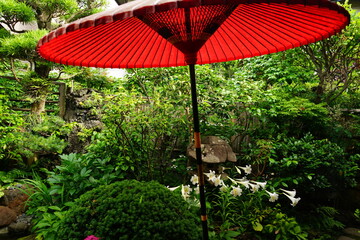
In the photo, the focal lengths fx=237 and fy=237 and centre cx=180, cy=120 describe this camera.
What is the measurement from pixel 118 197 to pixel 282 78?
223 inches

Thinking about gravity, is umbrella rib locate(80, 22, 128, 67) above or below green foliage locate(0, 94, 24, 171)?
above

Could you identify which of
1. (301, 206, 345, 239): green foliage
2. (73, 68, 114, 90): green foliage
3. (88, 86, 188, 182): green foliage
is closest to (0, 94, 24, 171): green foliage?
(88, 86, 188, 182): green foliage

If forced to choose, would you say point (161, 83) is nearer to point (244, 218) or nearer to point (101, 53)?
point (244, 218)

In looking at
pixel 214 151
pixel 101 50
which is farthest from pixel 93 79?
pixel 101 50

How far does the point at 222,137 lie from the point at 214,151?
65 centimetres

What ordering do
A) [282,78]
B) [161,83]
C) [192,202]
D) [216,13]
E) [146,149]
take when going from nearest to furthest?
[216,13], [192,202], [146,149], [161,83], [282,78]

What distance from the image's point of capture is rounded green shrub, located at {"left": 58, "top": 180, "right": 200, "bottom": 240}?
5.66 feet

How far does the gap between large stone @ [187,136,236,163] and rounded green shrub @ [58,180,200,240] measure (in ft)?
5.30

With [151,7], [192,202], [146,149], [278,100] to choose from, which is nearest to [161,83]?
[146,149]

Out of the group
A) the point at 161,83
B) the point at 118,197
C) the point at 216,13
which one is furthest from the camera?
the point at 161,83

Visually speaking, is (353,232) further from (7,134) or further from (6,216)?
(7,134)

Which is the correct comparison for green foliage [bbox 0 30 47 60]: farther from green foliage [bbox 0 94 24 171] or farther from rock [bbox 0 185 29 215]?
rock [bbox 0 185 29 215]

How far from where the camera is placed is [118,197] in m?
1.95

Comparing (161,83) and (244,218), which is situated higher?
(161,83)
